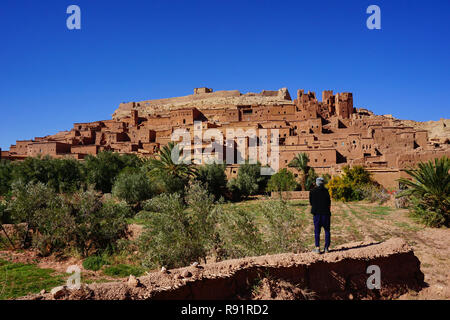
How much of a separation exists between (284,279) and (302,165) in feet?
83.1

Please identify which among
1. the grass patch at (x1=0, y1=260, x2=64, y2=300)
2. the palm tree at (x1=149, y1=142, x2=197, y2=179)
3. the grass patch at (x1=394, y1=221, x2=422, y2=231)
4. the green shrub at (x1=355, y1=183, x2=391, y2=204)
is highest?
the palm tree at (x1=149, y1=142, x2=197, y2=179)

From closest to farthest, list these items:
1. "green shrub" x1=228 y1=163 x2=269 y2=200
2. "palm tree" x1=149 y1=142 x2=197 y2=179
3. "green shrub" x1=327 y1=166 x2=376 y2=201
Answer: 1. "green shrub" x1=327 y1=166 x2=376 y2=201
2. "palm tree" x1=149 y1=142 x2=197 y2=179
3. "green shrub" x1=228 y1=163 x2=269 y2=200

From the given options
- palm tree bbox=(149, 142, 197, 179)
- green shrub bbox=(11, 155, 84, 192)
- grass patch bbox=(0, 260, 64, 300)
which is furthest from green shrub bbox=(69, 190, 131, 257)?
green shrub bbox=(11, 155, 84, 192)

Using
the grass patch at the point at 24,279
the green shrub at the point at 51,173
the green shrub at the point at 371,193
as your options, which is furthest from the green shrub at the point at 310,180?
the grass patch at the point at 24,279

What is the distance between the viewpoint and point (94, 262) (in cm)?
900

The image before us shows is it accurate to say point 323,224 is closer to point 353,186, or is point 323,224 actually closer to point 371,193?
point 371,193

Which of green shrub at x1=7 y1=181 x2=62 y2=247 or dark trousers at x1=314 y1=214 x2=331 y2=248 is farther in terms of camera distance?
green shrub at x1=7 y1=181 x2=62 y2=247

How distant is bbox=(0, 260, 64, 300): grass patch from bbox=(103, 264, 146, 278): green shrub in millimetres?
1196

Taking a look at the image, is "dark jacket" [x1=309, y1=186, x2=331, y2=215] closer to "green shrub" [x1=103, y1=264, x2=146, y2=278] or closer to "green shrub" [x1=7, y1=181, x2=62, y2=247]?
"green shrub" [x1=103, y1=264, x2=146, y2=278]

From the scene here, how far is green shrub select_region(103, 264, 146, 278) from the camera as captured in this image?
7.91 metres

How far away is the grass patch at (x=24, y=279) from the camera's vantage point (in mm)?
6375

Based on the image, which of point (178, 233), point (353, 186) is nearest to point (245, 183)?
point (353, 186)

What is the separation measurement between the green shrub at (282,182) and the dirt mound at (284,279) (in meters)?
20.3
